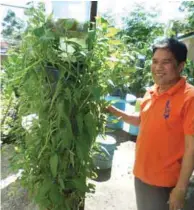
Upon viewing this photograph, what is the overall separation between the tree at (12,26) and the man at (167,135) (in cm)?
44

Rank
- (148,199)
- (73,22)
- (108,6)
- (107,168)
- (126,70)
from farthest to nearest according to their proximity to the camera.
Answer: (107,168), (108,6), (148,199), (126,70), (73,22)

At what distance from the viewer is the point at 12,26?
1.13 metres

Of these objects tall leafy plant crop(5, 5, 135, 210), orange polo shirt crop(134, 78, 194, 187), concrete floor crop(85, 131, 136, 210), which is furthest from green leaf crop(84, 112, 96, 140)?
concrete floor crop(85, 131, 136, 210)

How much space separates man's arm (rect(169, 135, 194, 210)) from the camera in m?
0.90

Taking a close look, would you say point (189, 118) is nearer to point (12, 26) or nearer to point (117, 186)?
point (12, 26)

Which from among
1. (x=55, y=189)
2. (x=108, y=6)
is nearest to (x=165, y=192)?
(x=55, y=189)

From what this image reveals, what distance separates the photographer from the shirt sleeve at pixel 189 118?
0.88 meters

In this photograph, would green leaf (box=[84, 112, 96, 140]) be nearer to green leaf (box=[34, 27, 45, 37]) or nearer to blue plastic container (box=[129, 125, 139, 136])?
green leaf (box=[34, 27, 45, 37])

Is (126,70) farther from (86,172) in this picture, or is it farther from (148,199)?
(148,199)

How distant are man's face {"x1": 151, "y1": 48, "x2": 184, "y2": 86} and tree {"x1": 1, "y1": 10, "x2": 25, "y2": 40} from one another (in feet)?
1.64

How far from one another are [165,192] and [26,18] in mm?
824

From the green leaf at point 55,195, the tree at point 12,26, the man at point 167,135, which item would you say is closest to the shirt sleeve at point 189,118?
the man at point 167,135

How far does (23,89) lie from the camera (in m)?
0.89

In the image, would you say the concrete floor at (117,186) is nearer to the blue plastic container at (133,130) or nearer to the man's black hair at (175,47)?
the blue plastic container at (133,130)
